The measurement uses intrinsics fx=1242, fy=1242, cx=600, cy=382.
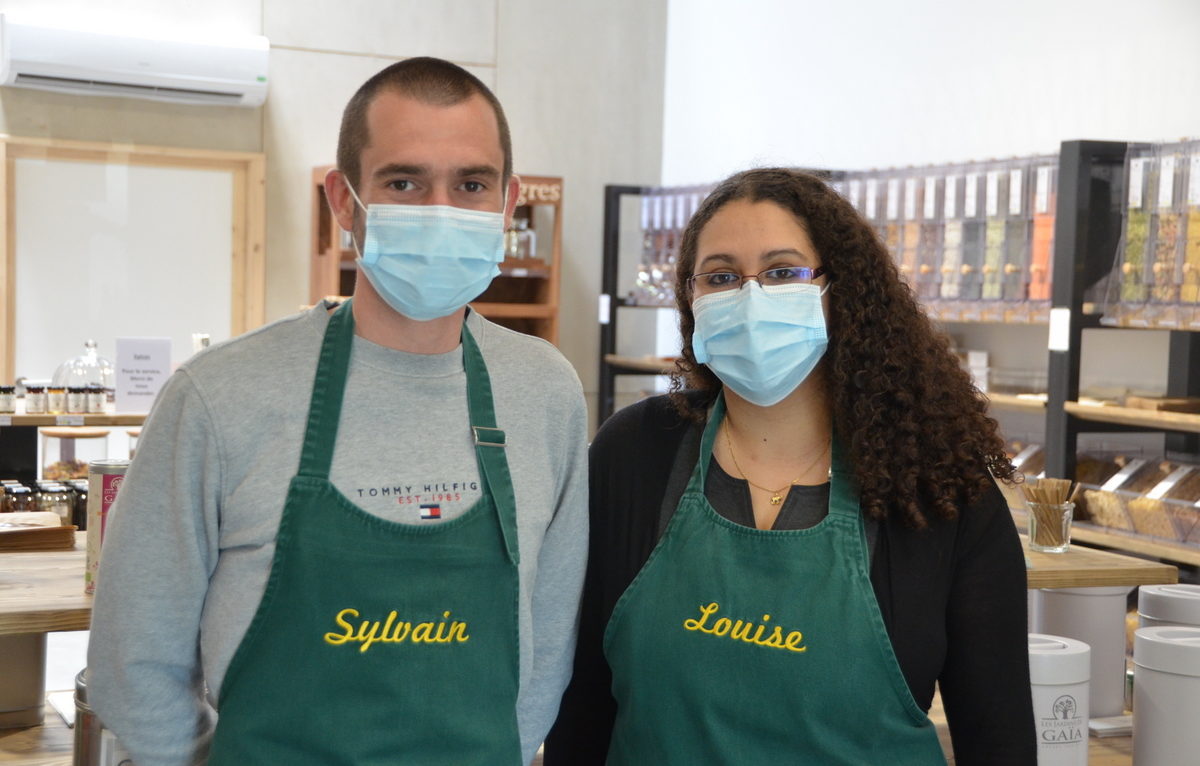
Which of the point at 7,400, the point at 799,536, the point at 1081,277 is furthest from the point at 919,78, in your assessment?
the point at 799,536

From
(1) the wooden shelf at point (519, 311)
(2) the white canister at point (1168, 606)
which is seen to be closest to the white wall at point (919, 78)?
(1) the wooden shelf at point (519, 311)

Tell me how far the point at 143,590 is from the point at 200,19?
656 cm

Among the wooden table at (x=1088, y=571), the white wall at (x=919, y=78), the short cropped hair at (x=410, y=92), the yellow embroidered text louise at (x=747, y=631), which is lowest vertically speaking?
the wooden table at (x=1088, y=571)

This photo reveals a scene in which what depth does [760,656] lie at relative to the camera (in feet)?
5.92

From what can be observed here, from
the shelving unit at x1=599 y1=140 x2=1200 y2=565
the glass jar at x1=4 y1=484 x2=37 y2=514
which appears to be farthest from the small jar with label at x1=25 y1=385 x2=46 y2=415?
the shelving unit at x1=599 y1=140 x2=1200 y2=565

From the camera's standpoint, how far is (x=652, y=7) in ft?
28.6

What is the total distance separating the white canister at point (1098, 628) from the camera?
10.1 feet

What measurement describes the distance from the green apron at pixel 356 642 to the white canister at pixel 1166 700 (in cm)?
149

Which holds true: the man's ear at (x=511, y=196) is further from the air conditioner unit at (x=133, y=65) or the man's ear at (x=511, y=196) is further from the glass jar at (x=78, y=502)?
the air conditioner unit at (x=133, y=65)

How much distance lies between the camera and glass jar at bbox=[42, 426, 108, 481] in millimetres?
5812

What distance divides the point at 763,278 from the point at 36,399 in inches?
181

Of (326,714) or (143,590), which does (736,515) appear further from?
(143,590)

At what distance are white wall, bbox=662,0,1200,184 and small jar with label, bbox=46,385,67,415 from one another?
11.1ft

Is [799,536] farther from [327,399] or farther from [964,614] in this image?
[327,399]
